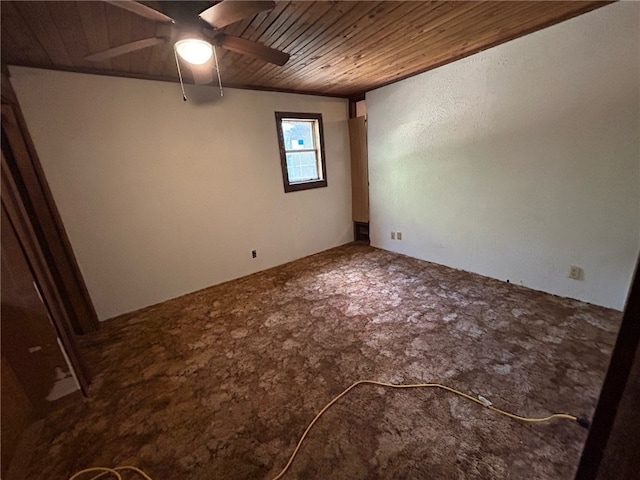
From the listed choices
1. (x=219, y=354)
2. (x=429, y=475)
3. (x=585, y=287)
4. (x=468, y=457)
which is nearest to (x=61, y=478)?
(x=219, y=354)

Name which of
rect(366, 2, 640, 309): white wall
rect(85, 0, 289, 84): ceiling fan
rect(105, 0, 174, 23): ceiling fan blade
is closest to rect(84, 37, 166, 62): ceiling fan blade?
rect(85, 0, 289, 84): ceiling fan

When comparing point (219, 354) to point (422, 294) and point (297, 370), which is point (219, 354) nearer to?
point (297, 370)

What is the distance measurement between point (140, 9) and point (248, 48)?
643mm

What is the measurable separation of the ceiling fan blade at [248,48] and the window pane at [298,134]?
180 cm

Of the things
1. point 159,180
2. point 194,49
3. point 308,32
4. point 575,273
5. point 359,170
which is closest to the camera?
point 194,49

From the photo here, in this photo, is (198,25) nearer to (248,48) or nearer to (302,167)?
(248,48)

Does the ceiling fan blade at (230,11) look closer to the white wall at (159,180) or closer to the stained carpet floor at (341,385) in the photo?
the white wall at (159,180)

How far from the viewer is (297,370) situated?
75.5 inches

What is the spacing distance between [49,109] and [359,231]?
13.4 ft

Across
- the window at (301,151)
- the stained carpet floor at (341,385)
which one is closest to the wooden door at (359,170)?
the window at (301,151)

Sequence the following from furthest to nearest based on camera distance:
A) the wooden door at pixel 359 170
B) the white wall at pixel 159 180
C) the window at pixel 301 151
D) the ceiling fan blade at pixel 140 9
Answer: the wooden door at pixel 359 170
the window at pixel 301 151
the white wall at pixel 159 180
the ceiling fan blade at pixel 140 9

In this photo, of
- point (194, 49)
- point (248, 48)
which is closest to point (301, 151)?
point (248, 48)

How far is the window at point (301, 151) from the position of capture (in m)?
3.72

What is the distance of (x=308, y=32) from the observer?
78.3 inches
